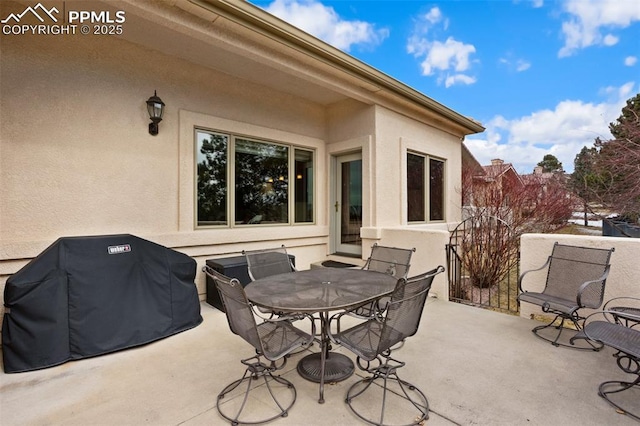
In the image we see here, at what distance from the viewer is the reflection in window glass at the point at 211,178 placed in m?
4.66

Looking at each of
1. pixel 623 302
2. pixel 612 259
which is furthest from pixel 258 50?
pixel 623 302

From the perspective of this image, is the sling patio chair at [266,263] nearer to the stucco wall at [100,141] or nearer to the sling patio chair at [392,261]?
the sling patio chair at [392,261]

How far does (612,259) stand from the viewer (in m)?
3.26

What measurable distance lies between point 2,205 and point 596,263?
645 cm

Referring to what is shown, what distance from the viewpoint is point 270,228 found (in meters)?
5.42

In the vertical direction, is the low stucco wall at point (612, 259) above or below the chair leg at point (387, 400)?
above

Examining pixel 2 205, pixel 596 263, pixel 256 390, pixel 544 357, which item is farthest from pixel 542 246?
pixel 2 205

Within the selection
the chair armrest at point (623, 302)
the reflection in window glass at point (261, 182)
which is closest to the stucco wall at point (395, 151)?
the reflection in window glass at point (261, 182)

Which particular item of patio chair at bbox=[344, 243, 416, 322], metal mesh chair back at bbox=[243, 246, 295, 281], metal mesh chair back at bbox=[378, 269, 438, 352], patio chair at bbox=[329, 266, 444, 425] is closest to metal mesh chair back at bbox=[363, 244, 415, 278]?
patio chair at bbox=[344, 243, 416, 322]

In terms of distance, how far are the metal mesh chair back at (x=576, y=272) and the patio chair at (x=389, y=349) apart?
2249 mm

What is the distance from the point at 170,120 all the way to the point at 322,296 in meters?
3.56

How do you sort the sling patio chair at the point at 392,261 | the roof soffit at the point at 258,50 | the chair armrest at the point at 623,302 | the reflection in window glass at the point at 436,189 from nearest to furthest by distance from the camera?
the chair armrest at the point at 623,302, the roof soffit at the point at 258,50, the sling patio chair at the point at 392,261, the reflection in window glass at the point at 436,189

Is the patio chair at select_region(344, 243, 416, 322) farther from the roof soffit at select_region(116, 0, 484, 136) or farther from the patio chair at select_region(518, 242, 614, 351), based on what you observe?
the roof soffit at select_region(116, 0, 484, 136)

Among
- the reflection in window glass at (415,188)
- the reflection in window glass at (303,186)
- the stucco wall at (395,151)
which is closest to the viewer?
the stucco wall at (395,151)
